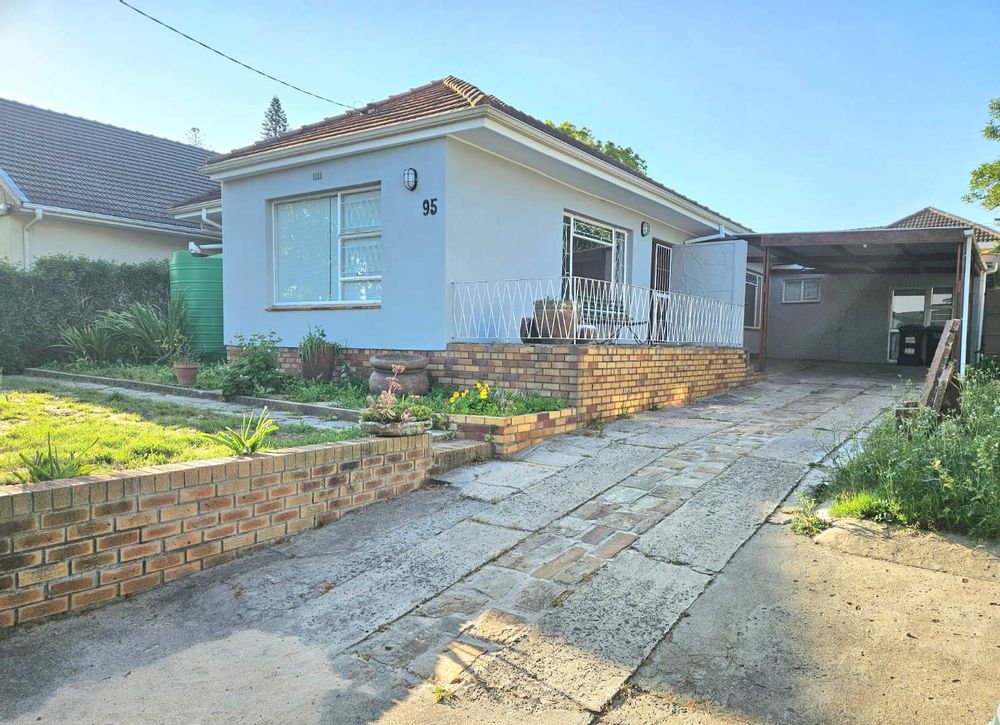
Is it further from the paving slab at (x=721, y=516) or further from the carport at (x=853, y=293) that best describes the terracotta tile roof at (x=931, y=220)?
the paving slab at (x=721, y=516)

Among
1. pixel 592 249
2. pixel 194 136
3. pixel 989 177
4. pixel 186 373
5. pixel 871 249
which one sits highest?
pixel 194 136

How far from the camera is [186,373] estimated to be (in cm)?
816

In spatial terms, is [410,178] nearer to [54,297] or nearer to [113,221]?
[54,297]

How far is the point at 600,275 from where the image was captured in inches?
444

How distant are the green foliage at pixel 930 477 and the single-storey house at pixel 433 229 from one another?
3.44 metres

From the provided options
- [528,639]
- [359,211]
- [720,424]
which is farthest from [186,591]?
[359,211]

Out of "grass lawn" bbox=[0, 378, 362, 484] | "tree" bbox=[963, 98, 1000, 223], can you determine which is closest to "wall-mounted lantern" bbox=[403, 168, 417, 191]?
"grass lawn" bbox=[0, 378, 362, 484]

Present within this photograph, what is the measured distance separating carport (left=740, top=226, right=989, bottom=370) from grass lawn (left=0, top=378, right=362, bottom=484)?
34.1ft

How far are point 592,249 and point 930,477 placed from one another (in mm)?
7847

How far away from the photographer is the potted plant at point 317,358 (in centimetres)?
822

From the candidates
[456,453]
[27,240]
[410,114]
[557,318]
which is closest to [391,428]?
[456,453]

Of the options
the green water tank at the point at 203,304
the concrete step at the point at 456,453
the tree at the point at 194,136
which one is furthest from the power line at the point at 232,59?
the tree at the point at 194,136

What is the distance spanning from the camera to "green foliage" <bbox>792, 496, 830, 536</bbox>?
141 inches

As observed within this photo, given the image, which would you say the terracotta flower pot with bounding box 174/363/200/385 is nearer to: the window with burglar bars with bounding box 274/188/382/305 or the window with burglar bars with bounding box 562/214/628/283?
the window with burglar bars with bounding box 274/188/382/305
